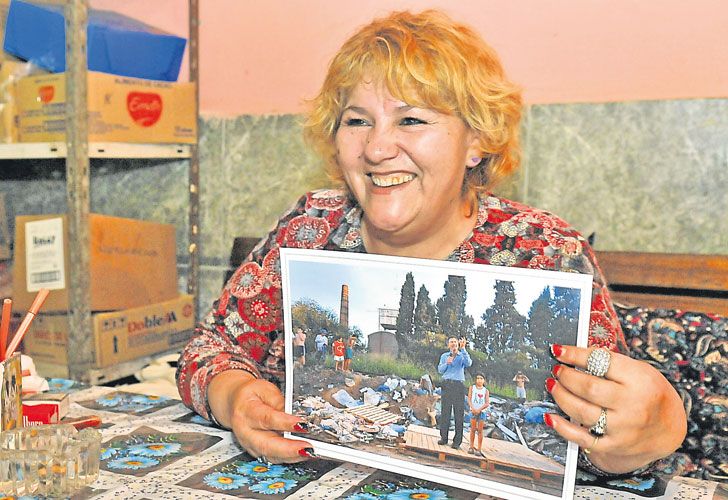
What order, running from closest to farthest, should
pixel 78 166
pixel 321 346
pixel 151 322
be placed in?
pixel 321 346
pixel 78 166
pixel 151 322

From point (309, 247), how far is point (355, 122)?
0.98 ft

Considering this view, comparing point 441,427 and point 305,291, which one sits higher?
point 305,291

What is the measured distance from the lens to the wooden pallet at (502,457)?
0.93 meters

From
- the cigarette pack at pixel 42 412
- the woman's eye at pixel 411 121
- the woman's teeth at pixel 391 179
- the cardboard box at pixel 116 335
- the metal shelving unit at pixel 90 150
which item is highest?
the metal shelving unit at pixel 90 150

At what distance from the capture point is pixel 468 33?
4.30 feet

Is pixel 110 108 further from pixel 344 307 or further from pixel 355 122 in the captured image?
pixel 344 307

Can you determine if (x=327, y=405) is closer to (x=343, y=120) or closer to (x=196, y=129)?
(x=343, y=120)

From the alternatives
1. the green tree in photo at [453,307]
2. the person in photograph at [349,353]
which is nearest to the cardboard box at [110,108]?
the person in photograph at [349,353]

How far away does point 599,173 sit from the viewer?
202 cm

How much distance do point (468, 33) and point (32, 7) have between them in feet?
5.01

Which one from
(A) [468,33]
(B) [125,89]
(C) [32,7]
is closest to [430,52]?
(A) [468,33]

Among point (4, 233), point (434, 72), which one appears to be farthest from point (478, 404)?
point (4, 233)

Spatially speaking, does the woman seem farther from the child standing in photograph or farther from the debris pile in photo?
the child standing in photograph

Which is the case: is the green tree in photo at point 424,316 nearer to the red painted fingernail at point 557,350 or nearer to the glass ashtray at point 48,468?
the red painted fingernail at point 557,350
